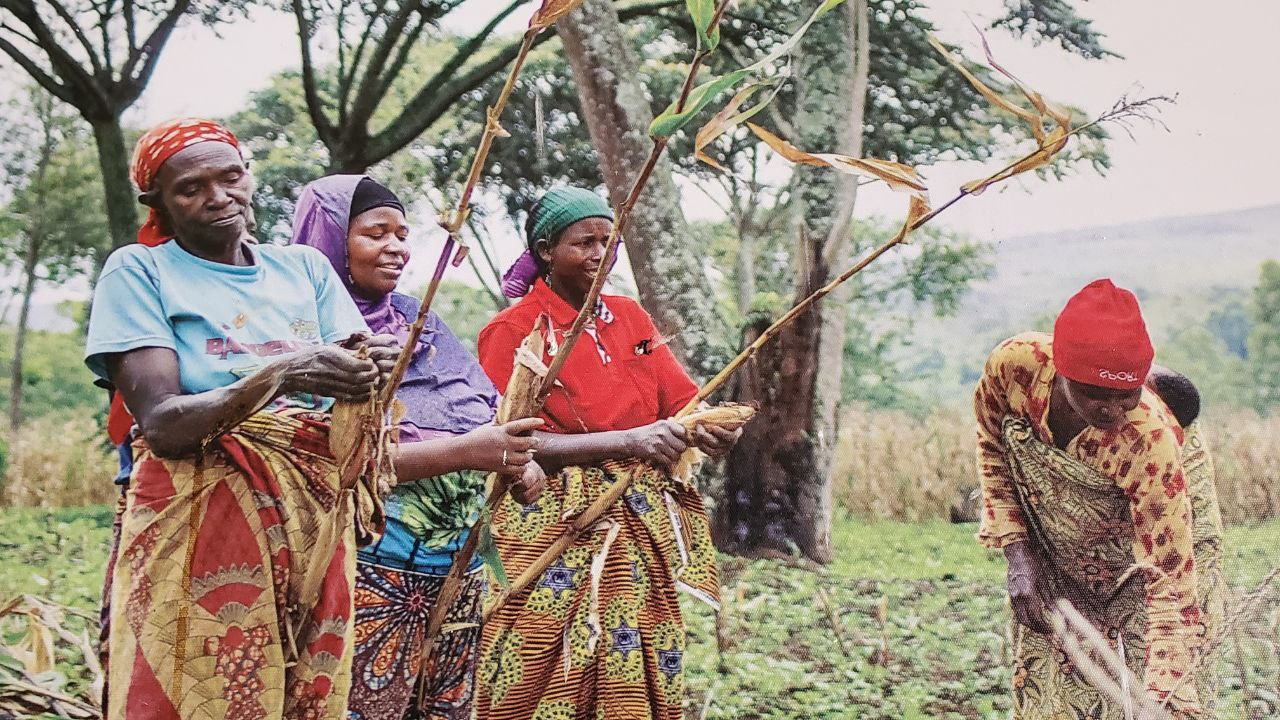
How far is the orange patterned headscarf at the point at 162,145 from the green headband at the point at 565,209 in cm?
112

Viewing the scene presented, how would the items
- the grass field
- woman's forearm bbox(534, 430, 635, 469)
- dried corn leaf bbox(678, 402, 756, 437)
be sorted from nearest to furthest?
dried corn leaf bbox(678, 402, 756, 437) → woman's forearm bbox(534, 430, 635, 469) → the grass field

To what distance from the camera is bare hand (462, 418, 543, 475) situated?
2.39 m

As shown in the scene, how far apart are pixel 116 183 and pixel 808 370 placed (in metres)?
4.72

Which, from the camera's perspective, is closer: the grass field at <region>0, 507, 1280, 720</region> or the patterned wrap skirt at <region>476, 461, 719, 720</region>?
the patterned wrap skirt at <region>476, 461, 719, 720</region>

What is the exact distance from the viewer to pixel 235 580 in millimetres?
1997

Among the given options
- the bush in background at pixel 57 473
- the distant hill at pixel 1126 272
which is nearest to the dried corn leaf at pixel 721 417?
the bush in background at pixel 57 473

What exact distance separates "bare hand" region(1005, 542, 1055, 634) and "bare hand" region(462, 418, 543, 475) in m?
1.68

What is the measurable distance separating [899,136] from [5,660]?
27.6 ft

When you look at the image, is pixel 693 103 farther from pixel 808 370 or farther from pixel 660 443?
pixel 808 370

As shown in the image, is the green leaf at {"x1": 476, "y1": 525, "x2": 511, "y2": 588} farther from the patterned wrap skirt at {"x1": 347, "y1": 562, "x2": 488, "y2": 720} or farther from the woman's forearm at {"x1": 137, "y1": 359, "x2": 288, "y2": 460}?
the woman's forearm at {"x1": 137, "y1": 359, "x2": 288, "y2": 460}

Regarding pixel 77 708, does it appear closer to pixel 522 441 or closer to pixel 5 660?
pixel 5 660

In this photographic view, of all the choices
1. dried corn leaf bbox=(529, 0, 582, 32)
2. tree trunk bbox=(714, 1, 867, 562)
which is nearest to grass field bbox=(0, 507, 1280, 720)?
tree trunk bbox=(714, 1, 867, 562)

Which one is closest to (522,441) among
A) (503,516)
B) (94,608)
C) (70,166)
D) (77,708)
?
(503,516)

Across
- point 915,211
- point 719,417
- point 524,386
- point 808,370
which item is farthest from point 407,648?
point 808,370
